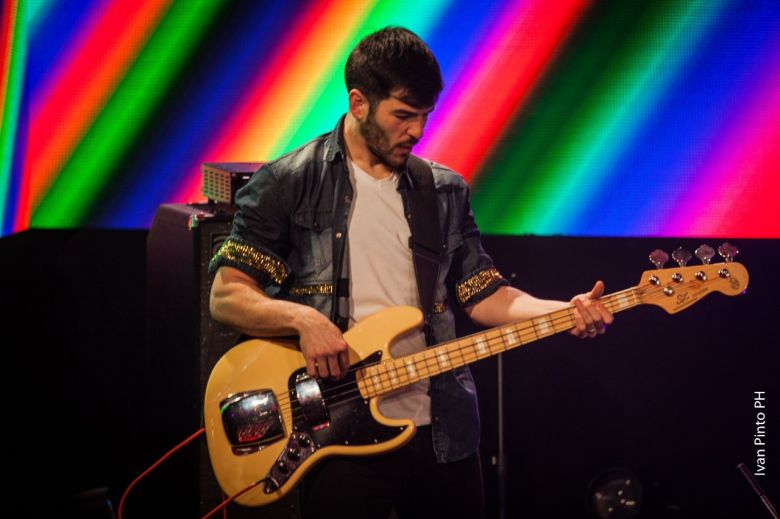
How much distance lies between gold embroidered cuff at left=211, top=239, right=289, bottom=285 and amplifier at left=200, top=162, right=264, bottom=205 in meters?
0.83

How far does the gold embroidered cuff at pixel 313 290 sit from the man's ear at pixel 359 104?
1.62 feet

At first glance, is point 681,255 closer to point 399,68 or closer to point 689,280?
point 689,280

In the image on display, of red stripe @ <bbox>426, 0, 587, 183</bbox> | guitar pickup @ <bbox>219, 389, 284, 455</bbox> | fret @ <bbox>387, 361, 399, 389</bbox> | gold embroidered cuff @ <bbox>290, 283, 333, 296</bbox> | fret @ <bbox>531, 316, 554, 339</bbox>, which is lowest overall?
guitar pickup @ <bbox>219, 389, 284, 455</bbox>

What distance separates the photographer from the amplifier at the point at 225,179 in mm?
3266

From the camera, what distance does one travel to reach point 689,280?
2488 mm

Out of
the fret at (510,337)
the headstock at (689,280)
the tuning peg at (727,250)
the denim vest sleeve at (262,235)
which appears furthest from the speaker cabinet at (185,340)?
the tuning peg at (727,250)

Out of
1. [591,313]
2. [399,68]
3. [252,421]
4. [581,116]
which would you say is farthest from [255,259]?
[581,116]

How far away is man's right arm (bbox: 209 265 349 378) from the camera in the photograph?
222 centimetres

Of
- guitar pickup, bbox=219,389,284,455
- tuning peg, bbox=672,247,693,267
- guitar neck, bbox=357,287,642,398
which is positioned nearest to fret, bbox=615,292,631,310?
guitar neck, bbox=357,287,642,398

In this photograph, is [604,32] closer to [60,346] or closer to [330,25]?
[330,25]

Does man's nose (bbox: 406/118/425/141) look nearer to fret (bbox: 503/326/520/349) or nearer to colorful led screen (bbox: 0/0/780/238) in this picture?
fret (bbox: 503/326/520/349)

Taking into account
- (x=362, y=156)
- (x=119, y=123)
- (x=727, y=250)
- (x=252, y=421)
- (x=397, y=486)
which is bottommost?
(x=397, y=486)

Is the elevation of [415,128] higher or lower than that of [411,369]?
higher

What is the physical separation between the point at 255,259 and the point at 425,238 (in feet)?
1.62
